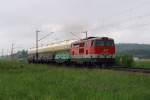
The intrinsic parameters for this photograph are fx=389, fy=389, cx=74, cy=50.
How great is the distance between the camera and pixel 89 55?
41156mm

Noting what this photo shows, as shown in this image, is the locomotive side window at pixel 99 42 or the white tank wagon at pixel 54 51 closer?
the locomotive side window at pixel 99 42

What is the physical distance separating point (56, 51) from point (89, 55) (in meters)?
17.6

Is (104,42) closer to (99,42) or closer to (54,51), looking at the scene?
(99,42)

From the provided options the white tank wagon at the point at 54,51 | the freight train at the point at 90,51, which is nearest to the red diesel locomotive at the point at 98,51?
the freight train at the point at 90,51

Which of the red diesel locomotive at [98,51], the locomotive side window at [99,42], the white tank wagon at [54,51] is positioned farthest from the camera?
the white tank wagon at [54,51]

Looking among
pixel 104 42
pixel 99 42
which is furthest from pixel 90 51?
pixel 104 42

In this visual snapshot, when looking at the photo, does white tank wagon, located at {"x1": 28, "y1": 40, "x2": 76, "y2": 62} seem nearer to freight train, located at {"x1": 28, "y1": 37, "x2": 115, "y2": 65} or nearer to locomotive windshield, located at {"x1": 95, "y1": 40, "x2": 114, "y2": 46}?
freight train, located at {"x1": 28, "y1": 37, "x2": 115, "y2": 65}

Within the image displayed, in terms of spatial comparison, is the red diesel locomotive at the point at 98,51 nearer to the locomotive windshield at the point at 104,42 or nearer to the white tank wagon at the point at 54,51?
the locomotive windshield at the point at 104,42

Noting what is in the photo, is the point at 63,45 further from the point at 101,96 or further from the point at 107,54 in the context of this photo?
the point at 101,96

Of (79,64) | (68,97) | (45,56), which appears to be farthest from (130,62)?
(68,97)

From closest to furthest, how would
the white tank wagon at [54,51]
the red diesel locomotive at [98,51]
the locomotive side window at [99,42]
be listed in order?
the red diesel locomotive at [98,51] < the locomotive side window at [99,42] < the white tank wagon at [54,51]

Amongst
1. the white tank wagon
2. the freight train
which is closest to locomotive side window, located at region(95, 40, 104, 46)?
the freight train

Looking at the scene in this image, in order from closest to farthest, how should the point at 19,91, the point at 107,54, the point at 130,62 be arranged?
the point at 19,91
the point at 107,54
the point at 130,62

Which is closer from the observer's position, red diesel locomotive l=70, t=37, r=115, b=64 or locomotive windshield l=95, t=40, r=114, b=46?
red diesel locomotive l=70, t=37, r=115, b=64
